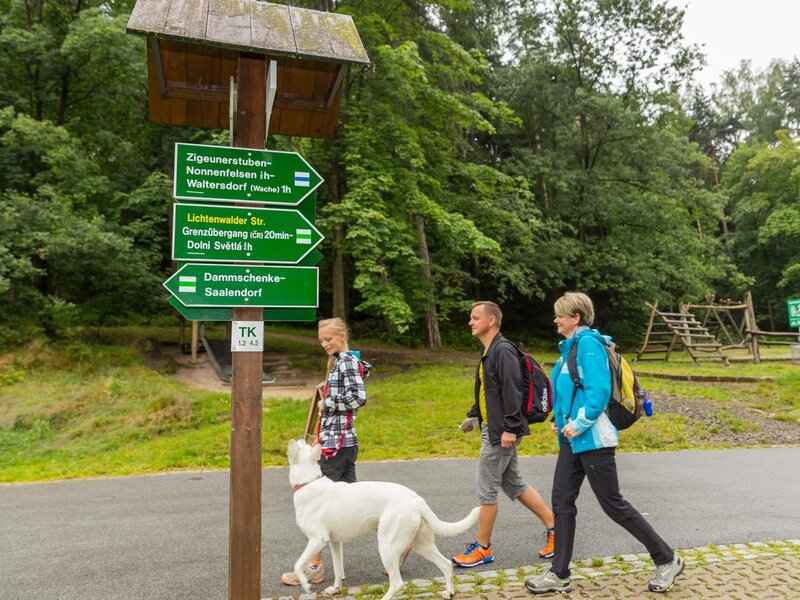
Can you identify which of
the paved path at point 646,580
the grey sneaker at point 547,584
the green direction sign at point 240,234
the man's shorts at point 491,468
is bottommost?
the paved path at point 646,580

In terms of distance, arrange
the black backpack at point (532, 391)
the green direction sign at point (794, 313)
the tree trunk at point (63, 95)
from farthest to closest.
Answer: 1. the tree trunk at point (63, 95)
2. the green direction sign at point (794, 313)
3. the black backpack at point (532, 391)

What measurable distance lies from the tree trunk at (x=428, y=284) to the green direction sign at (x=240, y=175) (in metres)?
11.8

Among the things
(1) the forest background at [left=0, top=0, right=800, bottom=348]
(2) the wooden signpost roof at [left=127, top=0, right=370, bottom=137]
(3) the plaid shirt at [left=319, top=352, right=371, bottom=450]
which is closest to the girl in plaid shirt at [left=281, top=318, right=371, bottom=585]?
(3) the plaid shirt at [left=319, top=352, right=371, bottom=450]

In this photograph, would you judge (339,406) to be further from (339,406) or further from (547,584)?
(547,584)

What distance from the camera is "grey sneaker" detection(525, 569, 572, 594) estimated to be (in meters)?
3.84

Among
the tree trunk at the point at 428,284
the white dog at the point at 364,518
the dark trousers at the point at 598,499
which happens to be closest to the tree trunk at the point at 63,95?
the tree trunk at the point at 428,284

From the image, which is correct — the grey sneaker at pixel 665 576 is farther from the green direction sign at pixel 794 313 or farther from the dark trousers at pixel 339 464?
the green direction sign at pixel 794 313

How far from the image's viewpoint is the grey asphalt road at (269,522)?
170 inches

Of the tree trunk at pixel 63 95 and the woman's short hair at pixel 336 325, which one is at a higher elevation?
the tree trunk at pixel 63 95

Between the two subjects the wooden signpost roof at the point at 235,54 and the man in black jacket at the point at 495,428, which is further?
the man in black jacket at the point at 495,428

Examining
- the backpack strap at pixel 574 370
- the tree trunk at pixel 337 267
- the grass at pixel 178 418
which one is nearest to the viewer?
the backpack strap at pixel 574 370

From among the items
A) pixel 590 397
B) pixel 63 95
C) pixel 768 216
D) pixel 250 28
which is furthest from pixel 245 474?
pixel 768 216

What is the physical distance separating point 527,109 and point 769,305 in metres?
24.5

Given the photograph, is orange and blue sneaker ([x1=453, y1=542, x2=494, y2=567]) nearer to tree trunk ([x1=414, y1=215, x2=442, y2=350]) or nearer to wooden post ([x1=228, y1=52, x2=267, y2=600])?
wooden post ([x1=228, y1=52, x2=267, y2=600])
